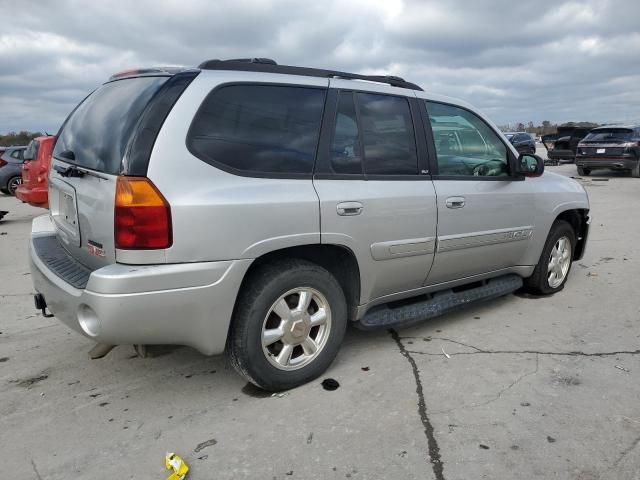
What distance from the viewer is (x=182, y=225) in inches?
99.3

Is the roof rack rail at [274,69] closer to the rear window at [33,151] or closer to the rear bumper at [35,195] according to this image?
the rear bumper at [35,195]

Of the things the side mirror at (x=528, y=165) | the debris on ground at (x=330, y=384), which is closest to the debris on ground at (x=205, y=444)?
the debris on ground at (x=330, y=384)

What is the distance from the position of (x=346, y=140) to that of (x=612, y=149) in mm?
15625

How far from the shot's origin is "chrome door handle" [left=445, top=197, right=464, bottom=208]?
3.67m

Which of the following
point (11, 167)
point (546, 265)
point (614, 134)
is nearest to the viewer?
point (546, 265)

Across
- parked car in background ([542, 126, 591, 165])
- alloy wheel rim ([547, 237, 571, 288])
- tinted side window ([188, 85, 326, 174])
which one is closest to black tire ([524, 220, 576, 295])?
alloy wheel rim ([547, 237, 571, 288])

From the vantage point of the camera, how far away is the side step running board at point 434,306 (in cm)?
346

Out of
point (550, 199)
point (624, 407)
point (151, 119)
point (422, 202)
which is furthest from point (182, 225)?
point (550, 199)

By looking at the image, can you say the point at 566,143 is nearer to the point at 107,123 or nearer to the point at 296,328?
the point at 296,328

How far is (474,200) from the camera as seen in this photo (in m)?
3.85

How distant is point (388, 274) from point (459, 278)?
0.86 meters

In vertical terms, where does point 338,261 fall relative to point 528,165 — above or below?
below

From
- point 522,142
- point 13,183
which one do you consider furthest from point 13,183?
point 522,142

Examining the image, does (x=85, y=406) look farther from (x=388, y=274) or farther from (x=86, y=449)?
(x=388, y=274)
